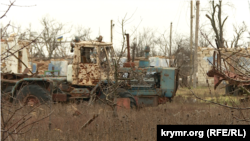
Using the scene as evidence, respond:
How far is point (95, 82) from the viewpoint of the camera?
11016mm

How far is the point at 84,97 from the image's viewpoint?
1102 centimetres

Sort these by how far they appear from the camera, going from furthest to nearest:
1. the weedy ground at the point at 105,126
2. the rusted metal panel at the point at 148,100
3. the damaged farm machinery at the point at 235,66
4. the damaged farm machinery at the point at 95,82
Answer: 1. the rusted metal panel at the point at 148,100
2. the damaged farm machinery at the point at 95,82
3. the weedy ground at the point at 105,126
4. the damaged farm machinery at the point at 235,66

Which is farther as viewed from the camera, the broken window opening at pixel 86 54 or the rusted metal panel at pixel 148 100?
the rusted metal panel at pixel 148 100

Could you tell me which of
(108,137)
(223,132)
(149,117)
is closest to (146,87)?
(149,117)

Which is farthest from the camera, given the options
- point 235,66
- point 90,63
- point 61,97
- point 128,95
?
point 61,97

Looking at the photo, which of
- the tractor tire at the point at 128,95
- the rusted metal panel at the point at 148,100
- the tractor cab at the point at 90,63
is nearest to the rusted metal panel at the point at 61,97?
the tractor cab at the point at 90,63

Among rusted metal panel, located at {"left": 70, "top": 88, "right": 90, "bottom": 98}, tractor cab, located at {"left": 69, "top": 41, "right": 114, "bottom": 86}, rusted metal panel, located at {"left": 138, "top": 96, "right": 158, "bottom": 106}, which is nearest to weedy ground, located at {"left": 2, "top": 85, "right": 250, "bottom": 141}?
rusted metal panel, located at {"left": 70, "top": 88, "right": 90, "bottom": 98}

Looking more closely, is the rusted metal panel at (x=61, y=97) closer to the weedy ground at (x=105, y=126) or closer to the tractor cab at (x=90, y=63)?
the tractor cab at (x=90, y=63)

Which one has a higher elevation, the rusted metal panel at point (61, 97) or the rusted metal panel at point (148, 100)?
the rusted metal panel at point (61, 97)

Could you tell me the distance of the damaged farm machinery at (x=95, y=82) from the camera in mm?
10875

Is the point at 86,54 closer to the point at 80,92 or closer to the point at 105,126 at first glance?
the point at 80,92

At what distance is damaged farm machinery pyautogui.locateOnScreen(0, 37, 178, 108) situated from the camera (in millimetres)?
10875

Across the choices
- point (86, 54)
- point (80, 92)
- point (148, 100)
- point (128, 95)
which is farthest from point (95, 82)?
point (148, 100)

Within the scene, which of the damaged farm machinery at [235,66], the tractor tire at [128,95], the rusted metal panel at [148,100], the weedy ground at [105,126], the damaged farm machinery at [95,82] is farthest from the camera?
the rusted metal panel at [148,100]
